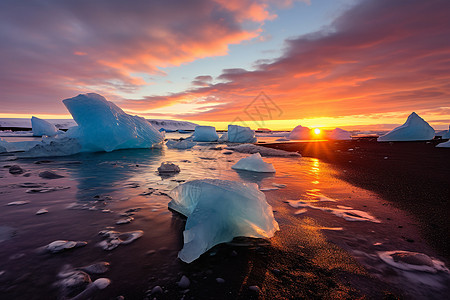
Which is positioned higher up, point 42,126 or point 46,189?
point 42,126

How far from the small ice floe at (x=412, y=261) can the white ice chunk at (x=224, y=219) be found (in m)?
0.99

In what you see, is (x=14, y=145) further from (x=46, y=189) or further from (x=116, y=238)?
(x=116, y=238)

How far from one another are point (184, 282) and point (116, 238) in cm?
101

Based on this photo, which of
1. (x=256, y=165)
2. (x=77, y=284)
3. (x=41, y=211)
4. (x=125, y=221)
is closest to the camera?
(x=77, y=284)

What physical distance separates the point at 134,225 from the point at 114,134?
30.3 feet

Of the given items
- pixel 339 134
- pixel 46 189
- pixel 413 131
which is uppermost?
pixel 413 131

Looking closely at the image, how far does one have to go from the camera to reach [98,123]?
31.6 ft

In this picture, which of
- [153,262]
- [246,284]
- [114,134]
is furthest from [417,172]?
[114,134]

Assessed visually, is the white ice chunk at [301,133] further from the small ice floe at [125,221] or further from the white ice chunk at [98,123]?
the small ice floe at [125,221]

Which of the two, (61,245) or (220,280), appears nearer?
(220,280)

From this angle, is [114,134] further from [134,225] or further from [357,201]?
[357,201]

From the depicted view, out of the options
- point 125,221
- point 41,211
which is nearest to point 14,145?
point 41,211

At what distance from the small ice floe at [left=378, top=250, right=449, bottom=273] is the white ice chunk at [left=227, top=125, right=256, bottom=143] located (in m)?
20.6

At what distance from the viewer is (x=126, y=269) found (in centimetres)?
155
